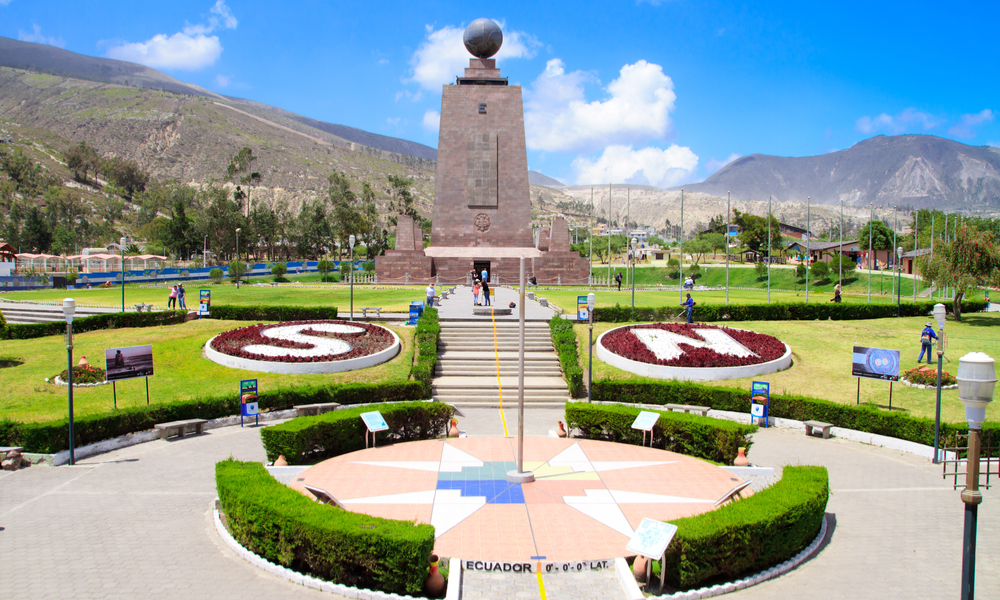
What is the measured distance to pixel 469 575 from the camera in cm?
926

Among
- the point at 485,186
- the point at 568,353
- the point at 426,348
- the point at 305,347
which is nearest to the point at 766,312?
the point at 568,353

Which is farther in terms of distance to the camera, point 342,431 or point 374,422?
point 374,422

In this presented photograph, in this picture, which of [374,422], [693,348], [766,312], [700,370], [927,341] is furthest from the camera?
[766,312]

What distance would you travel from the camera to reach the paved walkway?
353 inches

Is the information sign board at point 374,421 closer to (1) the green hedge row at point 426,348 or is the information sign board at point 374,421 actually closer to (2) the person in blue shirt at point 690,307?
(1) the green hedge row at point 426,348

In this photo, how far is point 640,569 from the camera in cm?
903

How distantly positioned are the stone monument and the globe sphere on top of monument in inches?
3.3

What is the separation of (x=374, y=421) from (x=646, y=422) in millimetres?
6772

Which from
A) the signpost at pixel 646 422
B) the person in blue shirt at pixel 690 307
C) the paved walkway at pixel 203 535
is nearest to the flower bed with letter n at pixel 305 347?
the paved walkway at pixel 203 535

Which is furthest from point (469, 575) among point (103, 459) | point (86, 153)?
point (86, 153)

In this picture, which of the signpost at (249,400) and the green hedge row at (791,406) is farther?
the signpost at (249,400)

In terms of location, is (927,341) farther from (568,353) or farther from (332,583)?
(332,583)

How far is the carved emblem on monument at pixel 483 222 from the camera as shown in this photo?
2127 inches

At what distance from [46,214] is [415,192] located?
4028 inches
